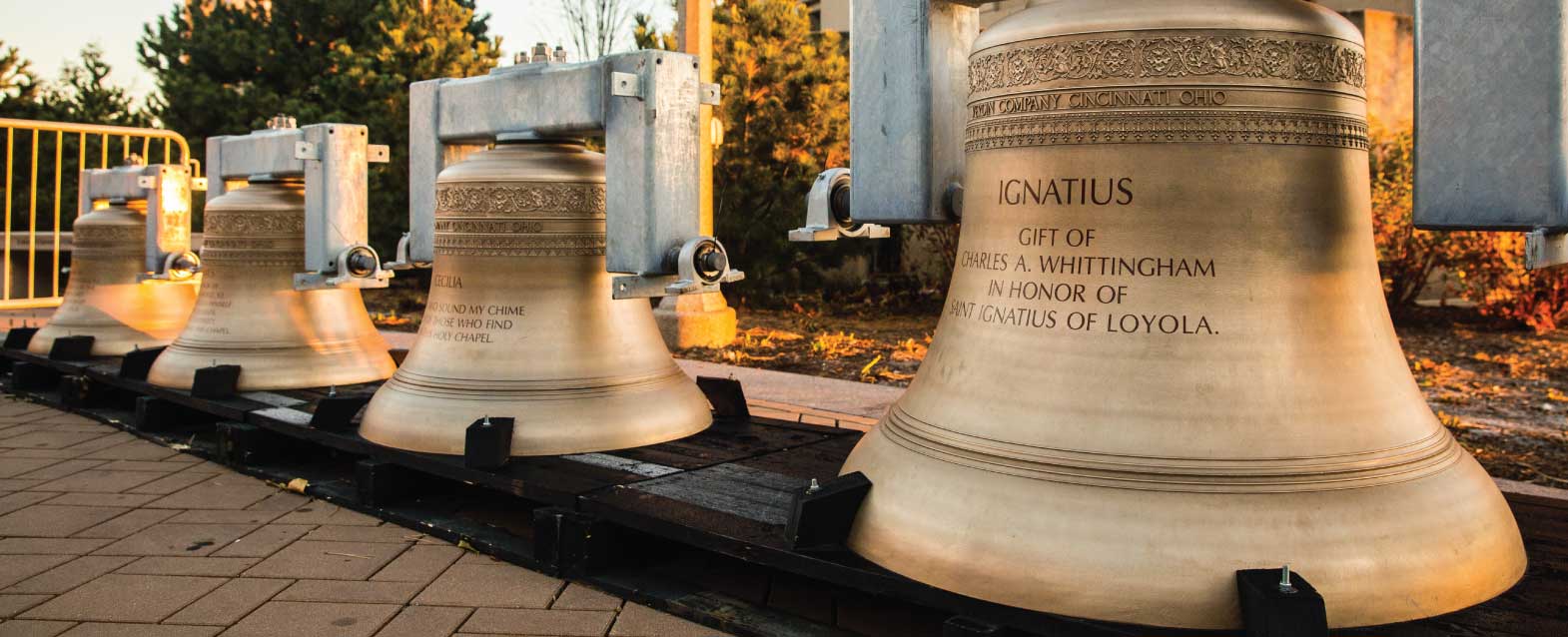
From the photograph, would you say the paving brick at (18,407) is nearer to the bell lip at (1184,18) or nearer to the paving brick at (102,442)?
the paving brick at (102,442)

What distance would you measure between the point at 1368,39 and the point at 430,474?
12.1 m

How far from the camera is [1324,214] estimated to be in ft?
8.87

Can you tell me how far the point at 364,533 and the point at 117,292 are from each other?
14.9 ft

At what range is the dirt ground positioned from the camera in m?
5.88

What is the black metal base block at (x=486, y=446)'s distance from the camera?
3992mm

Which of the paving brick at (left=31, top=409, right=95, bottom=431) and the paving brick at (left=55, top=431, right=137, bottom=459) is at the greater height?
the paving brick at (left=31, top=409, right=95, bottom=431)

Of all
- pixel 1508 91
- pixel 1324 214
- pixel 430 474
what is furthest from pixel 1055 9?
pixel 430 474

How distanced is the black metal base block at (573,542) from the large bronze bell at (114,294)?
16.1 ft

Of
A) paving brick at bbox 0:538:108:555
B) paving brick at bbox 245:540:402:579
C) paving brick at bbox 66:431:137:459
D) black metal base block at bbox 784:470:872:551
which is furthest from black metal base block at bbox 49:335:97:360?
black metal base block at bbox 784:470:872:551

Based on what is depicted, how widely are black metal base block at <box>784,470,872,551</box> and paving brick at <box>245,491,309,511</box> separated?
2.53 metres

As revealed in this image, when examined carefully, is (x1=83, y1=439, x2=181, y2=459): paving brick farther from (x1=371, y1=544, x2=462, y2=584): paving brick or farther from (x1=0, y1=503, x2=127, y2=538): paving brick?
(x1=371, y1=544, x2=462, y2=584): paving brick

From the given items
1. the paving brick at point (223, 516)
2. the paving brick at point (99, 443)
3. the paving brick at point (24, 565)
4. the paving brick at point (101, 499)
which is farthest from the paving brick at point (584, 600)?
the paving brick at point (99, 443)

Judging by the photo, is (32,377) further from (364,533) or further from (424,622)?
(424,622)

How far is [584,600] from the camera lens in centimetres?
346
